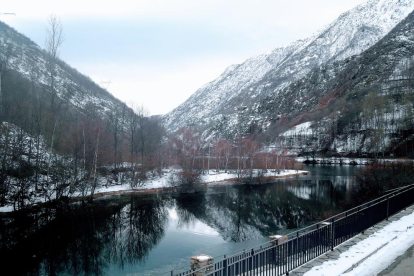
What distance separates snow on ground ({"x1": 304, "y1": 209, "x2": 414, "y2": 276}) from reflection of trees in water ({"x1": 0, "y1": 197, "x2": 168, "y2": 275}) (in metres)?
12.7

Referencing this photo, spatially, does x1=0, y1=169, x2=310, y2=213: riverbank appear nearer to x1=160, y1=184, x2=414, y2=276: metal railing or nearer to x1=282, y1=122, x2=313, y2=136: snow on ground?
x1=160, y1=184, x2=414, y2=276: metal railing

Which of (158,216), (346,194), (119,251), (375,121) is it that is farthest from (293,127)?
(119,251)

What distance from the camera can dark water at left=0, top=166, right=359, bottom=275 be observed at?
18344 millimetres

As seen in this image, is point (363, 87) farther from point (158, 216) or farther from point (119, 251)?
point (119, 251)

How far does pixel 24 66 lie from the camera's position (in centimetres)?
8531

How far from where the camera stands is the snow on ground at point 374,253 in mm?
8664

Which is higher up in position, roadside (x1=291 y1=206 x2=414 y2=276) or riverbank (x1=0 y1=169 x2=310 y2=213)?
roadside (x1=291 y1=206 x2=414 y2=276)

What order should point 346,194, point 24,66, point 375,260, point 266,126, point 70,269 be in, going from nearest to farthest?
point 375,260
point 70,269
point 346,194
point 24,66
point 266,126

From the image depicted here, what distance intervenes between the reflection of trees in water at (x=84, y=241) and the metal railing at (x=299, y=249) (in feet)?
32.0

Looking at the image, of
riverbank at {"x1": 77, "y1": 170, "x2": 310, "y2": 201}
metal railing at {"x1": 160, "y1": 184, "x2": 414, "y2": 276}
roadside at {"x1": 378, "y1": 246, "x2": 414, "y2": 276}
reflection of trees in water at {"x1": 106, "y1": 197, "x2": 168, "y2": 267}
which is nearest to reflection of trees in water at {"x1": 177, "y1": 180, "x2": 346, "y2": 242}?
reflection of trees in water at {"x1": 106, "y1": 197, "x2": 168, "y2": 267}

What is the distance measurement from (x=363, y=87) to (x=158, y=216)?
131881 millimetres

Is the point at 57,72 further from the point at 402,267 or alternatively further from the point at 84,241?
the point at 402,267

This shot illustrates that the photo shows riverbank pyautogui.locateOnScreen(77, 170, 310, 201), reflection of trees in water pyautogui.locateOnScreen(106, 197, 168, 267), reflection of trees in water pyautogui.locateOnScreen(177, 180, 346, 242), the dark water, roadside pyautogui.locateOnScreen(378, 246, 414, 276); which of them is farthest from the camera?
riverbank pyautogui.locateOnScreen(77, 170, 310, 201)

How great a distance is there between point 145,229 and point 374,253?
19.0 metres
